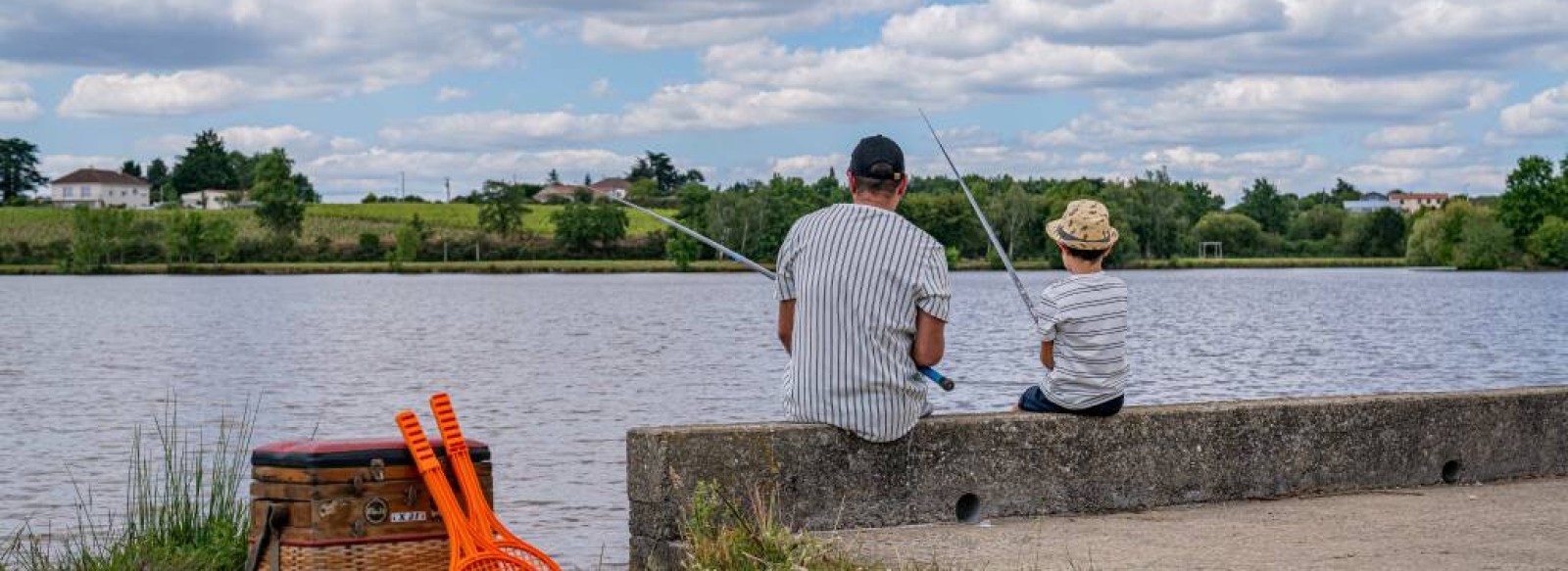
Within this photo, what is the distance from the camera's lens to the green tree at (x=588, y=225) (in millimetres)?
134000

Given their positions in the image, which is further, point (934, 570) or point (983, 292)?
point (983, 292)

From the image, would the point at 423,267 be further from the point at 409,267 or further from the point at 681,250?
the point at 681,250

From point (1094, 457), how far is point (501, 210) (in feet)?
445

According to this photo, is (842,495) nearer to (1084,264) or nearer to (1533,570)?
(1084,264)

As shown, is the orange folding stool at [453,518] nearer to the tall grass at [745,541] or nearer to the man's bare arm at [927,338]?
the tall grass at [745,541]

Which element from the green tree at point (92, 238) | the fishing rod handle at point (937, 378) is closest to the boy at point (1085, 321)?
the fishing rod handle at point (937, 378)

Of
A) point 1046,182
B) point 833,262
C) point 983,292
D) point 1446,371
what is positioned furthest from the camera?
point 1046,182

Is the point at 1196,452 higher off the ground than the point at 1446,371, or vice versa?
the point at 1196,452

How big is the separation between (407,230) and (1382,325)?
98332mm

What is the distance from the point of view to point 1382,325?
53.9 metres

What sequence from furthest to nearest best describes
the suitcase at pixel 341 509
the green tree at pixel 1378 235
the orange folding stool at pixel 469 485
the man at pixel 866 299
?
the green tree at pixel 1378 235 → the man at pixel 866 299 → the orange folding stool at pixel 469 485 → the suitcase at pixel 341 509

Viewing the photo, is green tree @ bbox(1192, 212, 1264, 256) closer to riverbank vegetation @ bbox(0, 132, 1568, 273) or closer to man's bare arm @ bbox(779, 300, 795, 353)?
riverbank vegetation @ bbox(0, 132, 1568, 273)

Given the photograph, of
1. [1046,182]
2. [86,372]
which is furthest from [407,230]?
[86,372]

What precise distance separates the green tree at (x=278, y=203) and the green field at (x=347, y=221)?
120 cm
